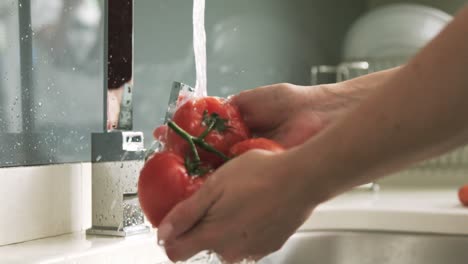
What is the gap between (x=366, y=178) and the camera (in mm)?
722

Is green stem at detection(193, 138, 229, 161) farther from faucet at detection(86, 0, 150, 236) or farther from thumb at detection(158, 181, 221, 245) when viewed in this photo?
faucet at detection(86, 0, 150, 236)

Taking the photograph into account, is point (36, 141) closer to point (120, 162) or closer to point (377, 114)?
point (120, 162)

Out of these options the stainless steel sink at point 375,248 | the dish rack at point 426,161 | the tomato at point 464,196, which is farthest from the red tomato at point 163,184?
the dish rack at point 426,161

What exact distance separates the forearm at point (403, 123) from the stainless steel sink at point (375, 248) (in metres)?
0.74

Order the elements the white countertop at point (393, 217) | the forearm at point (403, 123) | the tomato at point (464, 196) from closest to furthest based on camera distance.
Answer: the forearm at point (403, 123) → the white countertop at point (393, 217) → the tomato at point (464, 196)

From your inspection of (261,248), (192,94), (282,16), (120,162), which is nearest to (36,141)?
(120,162)

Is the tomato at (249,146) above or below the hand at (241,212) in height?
above

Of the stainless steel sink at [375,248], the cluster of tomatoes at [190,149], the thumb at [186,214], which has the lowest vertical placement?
the stainless steel sink at [375,248]

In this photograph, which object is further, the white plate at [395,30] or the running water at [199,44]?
the white plate at [395,30]

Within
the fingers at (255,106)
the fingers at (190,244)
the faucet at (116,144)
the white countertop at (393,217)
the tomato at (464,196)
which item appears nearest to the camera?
the fingers at (190,244)

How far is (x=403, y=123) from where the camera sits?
2.16ft

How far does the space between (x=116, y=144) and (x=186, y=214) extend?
1.35 ft

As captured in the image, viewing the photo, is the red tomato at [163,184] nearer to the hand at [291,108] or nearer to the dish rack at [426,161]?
the hand at [291,108]

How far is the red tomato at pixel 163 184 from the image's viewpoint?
0.80 meters
